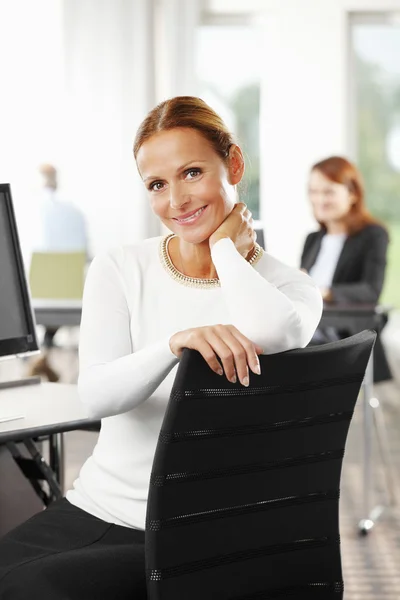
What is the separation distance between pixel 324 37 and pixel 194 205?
639cm

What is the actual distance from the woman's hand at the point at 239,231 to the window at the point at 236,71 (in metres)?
6.14

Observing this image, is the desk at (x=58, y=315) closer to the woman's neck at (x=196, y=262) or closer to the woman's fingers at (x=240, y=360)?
the woman's neck at (x=196, y=262)

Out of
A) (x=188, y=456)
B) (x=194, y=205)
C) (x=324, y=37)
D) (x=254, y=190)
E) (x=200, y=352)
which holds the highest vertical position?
(x=324, y=37)

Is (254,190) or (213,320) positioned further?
(254,190)

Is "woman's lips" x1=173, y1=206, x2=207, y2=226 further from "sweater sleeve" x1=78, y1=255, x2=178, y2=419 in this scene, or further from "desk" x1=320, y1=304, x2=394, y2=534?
"desk" x1=320, y1=304, x2=394, y2=534

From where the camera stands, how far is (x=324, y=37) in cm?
758

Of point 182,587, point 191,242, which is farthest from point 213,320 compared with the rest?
point 182,587

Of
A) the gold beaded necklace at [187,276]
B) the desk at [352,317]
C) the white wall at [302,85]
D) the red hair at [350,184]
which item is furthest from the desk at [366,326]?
the white wall at [302,85]

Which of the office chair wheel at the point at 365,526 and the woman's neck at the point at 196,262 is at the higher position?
the woman's neck at the point at 196,262

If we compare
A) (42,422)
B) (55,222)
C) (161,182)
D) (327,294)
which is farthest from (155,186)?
(55,222)

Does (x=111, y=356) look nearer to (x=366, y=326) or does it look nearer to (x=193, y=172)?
(x=193, y=172)

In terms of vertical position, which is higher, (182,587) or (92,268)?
(92,268)

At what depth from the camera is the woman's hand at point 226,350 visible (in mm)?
1140

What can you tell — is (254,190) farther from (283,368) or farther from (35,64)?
(283,368)
